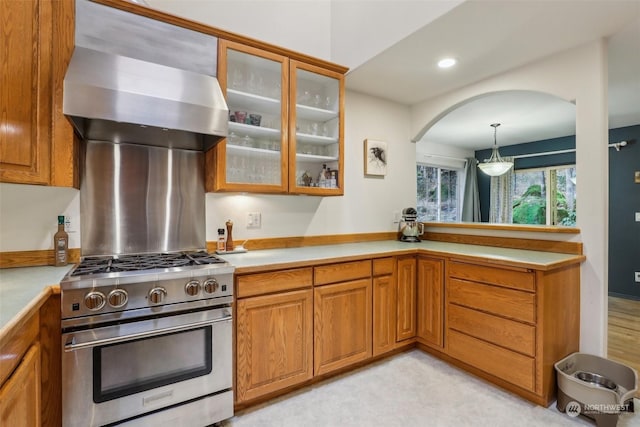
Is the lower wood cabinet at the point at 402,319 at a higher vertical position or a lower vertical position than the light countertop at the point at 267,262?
lower

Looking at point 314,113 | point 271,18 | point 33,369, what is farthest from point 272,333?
point 271,18

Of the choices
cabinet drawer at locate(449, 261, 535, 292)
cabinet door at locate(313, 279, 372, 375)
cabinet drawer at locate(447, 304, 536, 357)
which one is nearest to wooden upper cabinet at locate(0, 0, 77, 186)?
cabinet door at locate(313, 279, 372, 375)

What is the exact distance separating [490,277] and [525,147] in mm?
5072

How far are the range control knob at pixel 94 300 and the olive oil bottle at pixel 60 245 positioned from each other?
2.00ft

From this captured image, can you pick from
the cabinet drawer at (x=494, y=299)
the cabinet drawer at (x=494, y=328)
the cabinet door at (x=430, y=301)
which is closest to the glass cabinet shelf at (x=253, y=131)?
the cabinet door at (x=430, y=301)

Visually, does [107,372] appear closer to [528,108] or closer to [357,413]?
[357,413]

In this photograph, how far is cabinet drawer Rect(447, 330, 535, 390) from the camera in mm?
1935

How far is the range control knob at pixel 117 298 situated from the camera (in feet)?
4.62

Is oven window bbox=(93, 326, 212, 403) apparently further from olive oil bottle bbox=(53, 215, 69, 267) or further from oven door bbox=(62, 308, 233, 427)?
olive oil bottle bbox=(53, 215, 69, 267)

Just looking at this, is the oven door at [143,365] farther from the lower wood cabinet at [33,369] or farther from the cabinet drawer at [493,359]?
the cabinet drawer at [493,359]

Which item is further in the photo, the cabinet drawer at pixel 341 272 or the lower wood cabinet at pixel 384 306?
the lower wood cabinet at pixel 384 306

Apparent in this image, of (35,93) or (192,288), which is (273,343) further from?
(35,93)

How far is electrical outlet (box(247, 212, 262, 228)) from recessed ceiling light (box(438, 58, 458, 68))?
6.16ft

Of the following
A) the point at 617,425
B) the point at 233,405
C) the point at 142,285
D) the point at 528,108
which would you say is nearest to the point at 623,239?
the point at 528,108
